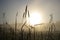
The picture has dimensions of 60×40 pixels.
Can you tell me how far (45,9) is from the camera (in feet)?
5.81

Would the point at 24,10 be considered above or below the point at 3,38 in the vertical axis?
above

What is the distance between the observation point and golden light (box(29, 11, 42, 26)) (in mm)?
1740

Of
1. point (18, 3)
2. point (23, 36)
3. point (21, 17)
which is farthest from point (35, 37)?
point (18, 3)

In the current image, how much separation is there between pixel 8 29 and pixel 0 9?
0.85 ft

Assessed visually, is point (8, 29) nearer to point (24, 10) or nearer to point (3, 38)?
point (3, 38)

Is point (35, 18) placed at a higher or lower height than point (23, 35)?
higher

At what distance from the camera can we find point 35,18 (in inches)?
68.7

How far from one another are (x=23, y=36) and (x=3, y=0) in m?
0.49

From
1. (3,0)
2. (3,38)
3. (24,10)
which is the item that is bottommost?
(3,38)

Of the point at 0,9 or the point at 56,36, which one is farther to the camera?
the point at 0,9

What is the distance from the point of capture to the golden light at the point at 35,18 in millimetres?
1740

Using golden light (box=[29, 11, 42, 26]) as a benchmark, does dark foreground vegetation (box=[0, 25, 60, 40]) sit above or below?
below

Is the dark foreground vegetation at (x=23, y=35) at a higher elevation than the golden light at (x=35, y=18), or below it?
below

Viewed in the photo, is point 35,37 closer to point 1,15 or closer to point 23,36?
point 23,36
